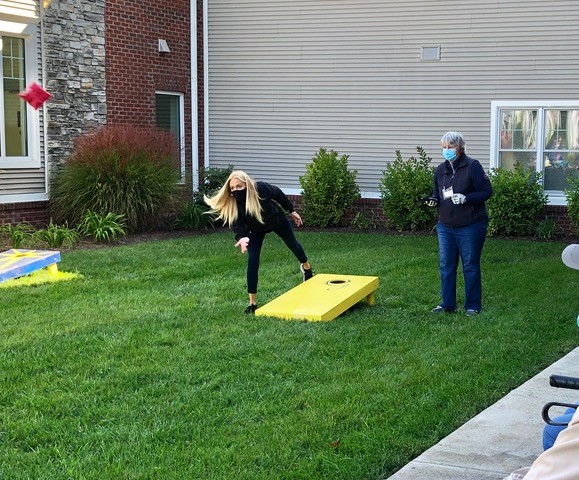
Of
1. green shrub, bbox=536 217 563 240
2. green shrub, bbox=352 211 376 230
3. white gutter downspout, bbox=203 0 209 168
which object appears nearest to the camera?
green shrub, bbox=536 217 563 240

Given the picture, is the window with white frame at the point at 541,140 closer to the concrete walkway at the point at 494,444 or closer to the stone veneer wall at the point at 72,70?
the stone veneer wall at the point at 72,70

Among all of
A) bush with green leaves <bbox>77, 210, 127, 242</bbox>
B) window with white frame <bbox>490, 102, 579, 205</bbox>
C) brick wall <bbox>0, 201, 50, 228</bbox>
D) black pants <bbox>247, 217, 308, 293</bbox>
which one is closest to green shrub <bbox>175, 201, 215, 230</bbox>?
bush with green leaves <bbox>77, 210, 127, 242</bbox>

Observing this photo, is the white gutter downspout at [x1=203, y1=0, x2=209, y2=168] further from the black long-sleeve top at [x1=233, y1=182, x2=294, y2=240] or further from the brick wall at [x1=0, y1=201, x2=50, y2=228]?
the black long-sleeve top at [x1=233, y1=182, x2=294, y2=240]

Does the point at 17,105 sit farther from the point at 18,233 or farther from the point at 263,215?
the point at 263,215

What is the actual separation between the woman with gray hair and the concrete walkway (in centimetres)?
282

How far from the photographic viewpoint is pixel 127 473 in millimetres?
4824

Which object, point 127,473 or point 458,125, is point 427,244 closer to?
point 458,125

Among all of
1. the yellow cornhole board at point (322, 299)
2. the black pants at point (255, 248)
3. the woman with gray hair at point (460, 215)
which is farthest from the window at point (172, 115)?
the woman with gray hair at point (460, 215)

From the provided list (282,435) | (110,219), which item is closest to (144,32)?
(110,219)

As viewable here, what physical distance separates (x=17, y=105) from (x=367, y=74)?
651 cm

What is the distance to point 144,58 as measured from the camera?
17.4 m

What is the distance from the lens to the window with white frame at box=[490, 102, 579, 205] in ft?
52.2

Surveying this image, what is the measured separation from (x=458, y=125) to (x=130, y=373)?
11.4 metres

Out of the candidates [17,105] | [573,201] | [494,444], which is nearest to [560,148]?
[573,201]
